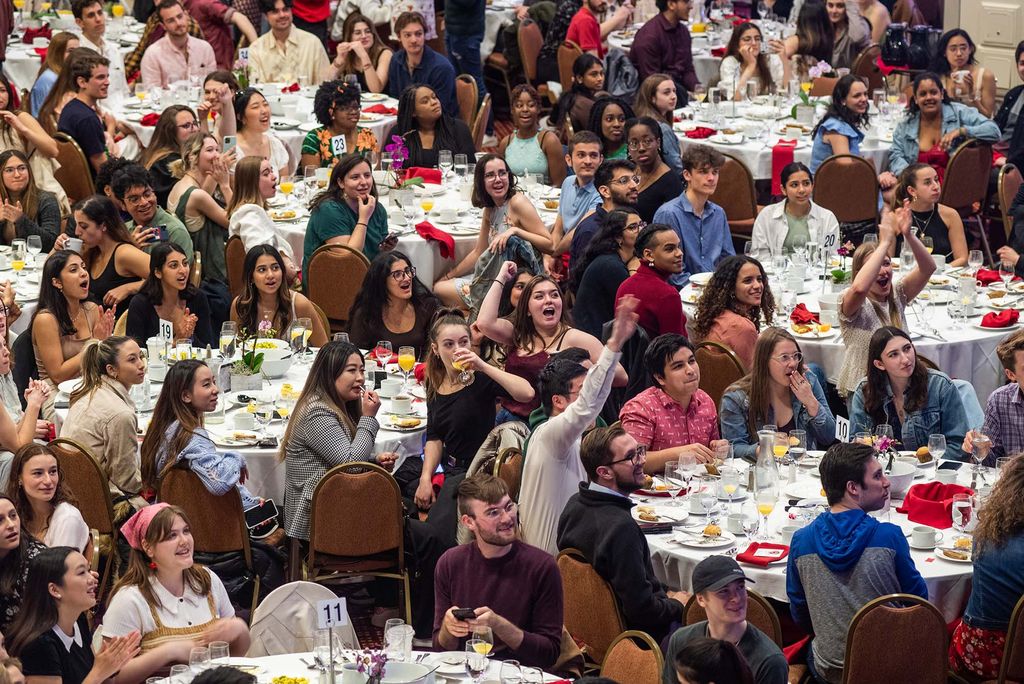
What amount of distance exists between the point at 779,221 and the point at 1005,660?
433 centimetres

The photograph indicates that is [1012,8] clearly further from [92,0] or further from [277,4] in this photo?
[92,0]

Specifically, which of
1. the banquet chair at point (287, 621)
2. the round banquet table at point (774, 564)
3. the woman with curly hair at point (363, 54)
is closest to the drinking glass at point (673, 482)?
the round banquet table at point (774, 564)

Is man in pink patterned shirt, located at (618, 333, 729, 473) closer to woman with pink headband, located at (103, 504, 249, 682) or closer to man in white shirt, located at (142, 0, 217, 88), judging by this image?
woman with pink headband, located at (103, 504, 249, 682)

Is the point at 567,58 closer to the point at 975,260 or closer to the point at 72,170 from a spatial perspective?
the point at 72,170

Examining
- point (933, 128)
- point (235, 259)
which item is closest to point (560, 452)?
point (235, 259)

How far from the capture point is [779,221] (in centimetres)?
962

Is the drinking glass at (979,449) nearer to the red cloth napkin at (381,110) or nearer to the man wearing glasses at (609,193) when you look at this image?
the man wearing glasses at (609,193)

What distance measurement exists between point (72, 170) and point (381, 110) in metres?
2.44

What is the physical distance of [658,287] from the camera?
819 cm

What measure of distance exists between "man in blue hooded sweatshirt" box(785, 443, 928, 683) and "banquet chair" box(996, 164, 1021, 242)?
5.10 meters

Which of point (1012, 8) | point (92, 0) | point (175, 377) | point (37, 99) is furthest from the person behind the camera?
point (1012, 8)

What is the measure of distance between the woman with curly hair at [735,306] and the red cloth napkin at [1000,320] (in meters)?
1.16

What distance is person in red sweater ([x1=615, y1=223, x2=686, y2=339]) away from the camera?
26.7ft

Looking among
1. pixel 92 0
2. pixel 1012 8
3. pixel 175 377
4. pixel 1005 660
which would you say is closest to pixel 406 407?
pixel 175 377
